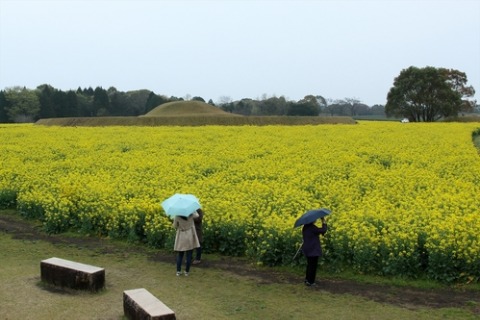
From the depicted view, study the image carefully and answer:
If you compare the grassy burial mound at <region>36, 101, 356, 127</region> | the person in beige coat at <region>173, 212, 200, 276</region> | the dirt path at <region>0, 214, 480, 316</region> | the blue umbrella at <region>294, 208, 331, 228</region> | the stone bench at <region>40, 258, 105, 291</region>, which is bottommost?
the dirt path at <region>0, 214, 480, 316</region>

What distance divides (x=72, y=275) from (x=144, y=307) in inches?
74.9

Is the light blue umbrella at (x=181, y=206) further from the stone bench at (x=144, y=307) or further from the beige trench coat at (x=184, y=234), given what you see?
the stone bench at (x=144, y=307)

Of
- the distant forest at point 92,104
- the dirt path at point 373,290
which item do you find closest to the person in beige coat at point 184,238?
the dirt path at point 373,290

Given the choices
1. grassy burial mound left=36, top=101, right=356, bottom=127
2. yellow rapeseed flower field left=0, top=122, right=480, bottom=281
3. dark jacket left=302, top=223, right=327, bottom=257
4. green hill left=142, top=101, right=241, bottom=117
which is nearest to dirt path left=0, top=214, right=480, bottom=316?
yellow rapeseed flower field left=0, top=122, right=480, bottom=281

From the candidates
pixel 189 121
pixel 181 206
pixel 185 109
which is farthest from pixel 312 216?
pixel 185 109

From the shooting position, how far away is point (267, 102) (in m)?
93.2

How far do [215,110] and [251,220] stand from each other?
60087 mm

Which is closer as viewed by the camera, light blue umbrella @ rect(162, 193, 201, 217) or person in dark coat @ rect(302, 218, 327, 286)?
person in dark coat @ rect(302, 218, 327, 286)

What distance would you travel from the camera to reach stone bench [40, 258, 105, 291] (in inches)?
284

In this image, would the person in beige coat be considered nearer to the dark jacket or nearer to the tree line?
the dark jacket

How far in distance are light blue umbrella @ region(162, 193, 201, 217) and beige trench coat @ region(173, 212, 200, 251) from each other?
0.28 metres

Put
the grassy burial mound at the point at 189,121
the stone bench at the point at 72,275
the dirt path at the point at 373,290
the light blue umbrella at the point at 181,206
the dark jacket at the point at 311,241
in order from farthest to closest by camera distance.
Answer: the grassy burial mound at the point at 189,121, the light blue umbrella at the point at 181,206, the dark jacket at the point at 311,241, the stone bench at the point at 72,275, the dirt path at the point at 373,290

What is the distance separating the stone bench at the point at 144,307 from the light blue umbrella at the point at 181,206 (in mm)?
1532

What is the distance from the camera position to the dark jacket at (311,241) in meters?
7.54
